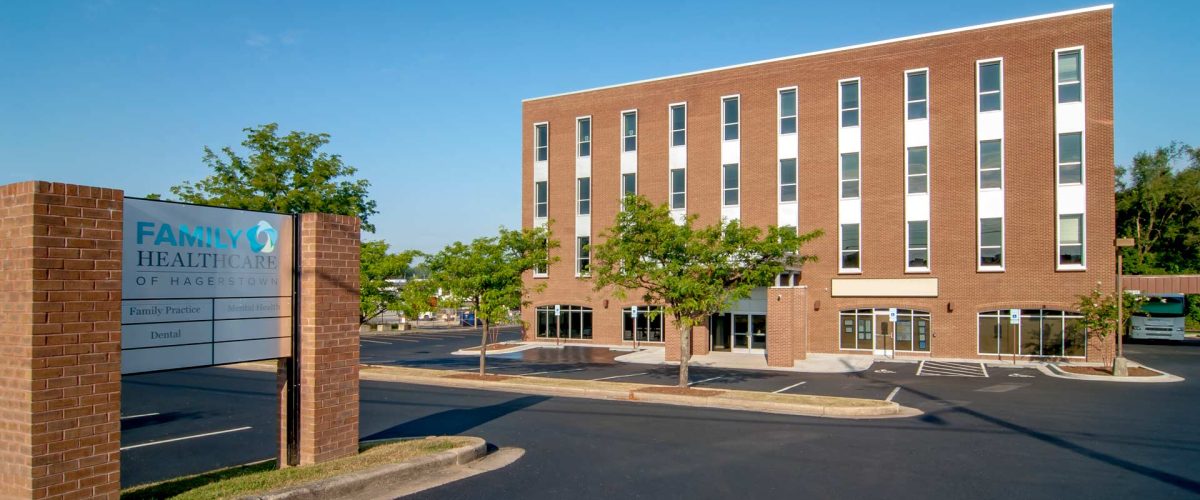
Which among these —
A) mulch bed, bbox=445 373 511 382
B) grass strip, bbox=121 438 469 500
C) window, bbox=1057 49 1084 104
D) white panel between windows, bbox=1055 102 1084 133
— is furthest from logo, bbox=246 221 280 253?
window, bbox=1057 49 1084 104

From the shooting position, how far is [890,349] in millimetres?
33938

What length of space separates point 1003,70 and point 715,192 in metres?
13.8

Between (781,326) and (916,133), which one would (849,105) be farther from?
(781,326)

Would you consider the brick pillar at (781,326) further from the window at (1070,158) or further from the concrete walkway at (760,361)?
the window at (1070,158)

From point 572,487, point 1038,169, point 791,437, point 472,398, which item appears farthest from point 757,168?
point 572,487

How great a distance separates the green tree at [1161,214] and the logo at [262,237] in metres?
64.1

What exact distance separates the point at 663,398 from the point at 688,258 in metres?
3.70

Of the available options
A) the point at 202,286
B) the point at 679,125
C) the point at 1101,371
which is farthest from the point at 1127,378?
the point at 202,286

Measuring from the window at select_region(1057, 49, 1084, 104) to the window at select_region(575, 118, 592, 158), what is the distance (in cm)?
2285

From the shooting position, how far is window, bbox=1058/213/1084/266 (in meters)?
30.7

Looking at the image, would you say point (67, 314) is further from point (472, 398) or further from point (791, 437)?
point (472, 398)

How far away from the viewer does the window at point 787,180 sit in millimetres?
36250

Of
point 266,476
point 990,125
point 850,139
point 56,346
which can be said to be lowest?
point 266,476

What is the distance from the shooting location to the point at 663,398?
18234 mm
